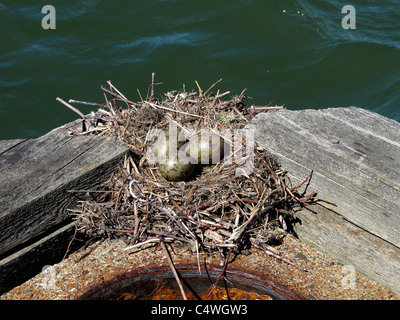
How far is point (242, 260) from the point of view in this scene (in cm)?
349

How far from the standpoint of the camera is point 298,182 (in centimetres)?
380

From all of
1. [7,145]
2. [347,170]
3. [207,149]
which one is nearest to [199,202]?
[207,149]

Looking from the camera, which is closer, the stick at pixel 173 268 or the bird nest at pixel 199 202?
the stick at pixel 173 268

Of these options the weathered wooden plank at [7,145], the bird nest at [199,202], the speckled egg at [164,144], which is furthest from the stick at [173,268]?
the weathered wooden plank at [7,145]

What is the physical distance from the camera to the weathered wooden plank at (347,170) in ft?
11.1

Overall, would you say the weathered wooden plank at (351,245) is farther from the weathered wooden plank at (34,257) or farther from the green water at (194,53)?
the green water at (194,53)

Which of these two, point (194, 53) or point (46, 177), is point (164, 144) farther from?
point (194, 53)

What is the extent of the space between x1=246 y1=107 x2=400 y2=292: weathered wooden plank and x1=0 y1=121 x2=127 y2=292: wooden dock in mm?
1240

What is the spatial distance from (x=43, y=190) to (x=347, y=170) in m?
2.07

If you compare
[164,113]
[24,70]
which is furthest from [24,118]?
[164,113]

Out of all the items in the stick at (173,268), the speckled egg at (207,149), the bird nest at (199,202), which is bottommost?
the stick at (173,268)

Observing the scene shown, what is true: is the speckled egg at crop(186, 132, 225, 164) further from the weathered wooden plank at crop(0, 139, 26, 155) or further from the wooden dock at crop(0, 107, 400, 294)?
the weathered wooden plank at crop(0, 139, 26, 155)

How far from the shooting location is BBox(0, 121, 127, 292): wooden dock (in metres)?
3.23

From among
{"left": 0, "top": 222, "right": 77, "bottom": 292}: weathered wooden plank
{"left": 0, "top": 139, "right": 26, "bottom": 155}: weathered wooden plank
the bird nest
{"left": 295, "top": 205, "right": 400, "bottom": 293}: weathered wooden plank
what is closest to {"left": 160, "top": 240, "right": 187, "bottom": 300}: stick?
the bird nest
